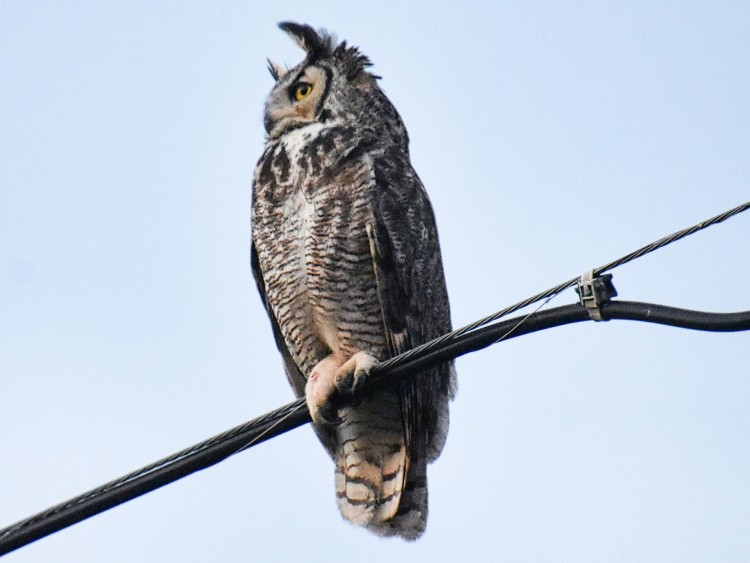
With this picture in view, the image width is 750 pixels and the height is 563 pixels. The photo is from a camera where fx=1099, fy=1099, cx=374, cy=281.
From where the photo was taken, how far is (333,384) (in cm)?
416

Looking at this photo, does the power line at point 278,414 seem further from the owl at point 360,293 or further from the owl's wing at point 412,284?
the owl's wing at point 412,284

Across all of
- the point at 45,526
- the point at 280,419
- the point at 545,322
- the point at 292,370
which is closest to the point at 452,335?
the point at 545,322

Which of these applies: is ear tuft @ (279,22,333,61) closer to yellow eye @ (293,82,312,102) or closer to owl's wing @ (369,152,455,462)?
yellow eye @ (293,82,312,102)

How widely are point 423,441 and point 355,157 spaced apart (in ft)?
4.04

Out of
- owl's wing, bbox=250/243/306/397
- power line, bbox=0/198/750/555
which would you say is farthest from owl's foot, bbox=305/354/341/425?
power line, bbox=0/198/750/555

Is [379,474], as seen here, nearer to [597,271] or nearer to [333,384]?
[333,384]

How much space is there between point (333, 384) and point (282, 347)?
0.91 m

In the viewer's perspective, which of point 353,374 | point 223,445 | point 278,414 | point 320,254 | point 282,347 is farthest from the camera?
point 282,347

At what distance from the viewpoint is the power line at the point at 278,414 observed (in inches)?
104

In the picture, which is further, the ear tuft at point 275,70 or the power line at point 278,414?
the ear tuft at point 275,70

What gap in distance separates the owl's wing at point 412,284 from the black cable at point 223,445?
1.28 metres

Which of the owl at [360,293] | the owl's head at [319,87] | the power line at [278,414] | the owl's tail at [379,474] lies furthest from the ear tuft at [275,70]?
the power line at [278,414]

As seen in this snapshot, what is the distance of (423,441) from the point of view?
4582 millimetres

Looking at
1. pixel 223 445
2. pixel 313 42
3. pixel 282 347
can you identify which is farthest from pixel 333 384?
pixel 313 42
